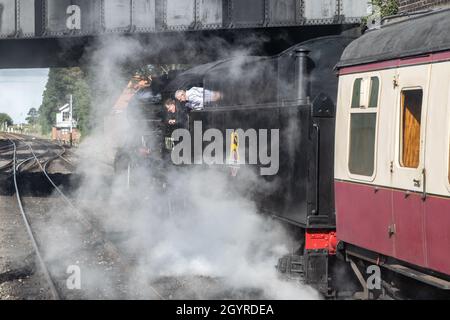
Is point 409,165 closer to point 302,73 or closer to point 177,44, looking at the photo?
point 302,73

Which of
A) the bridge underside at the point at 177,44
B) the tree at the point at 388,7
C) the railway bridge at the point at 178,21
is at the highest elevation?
the railway bridge at the point at 178,21

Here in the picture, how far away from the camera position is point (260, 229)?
717 centimetres

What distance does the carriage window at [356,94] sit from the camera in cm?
522

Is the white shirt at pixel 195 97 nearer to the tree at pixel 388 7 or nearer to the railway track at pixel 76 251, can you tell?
the railway track at pixel 76 251

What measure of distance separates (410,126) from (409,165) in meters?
0.28

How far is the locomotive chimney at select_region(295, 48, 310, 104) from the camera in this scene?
6.17 m

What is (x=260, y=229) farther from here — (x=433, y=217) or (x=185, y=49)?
(x=185, y=49)

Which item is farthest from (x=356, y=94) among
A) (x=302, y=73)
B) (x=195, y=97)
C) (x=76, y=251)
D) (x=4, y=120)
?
(x=4, y=120)

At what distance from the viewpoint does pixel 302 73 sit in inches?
244

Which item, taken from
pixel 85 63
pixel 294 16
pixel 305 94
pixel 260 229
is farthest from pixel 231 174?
pixel 85 63

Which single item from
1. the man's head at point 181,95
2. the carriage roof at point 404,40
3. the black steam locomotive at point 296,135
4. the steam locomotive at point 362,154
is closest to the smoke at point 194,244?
the black steam locomotive at point 296,135

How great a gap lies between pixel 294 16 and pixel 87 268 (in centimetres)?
645

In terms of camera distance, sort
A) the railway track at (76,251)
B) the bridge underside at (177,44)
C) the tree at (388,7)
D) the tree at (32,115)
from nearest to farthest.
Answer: the railway track at (76,251) → the tree at (388,7) → the bridge underside at (177,44) → the tree at (32,115)

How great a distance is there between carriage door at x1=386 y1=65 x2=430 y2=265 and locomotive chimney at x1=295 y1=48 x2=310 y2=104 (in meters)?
1.49
